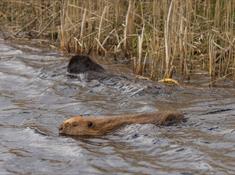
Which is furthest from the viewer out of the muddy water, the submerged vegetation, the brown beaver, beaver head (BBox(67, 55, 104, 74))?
beaver head (BBox(67, 55, 104, 74))

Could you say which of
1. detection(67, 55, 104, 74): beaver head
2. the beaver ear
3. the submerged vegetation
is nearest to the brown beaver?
the beaver ear

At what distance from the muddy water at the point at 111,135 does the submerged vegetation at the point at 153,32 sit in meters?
0.77

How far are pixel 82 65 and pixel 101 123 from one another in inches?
121

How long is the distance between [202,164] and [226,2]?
15.1ft

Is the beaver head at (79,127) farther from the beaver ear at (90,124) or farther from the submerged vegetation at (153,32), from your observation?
the submerged vegetation at (153,32)

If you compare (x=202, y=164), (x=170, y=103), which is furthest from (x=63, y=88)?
(x=202, y=164)

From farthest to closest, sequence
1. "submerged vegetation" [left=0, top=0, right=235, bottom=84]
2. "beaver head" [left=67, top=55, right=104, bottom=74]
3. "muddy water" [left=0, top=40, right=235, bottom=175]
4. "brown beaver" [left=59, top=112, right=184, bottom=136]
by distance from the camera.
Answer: "beaver head" [left=67, top=55, right=104, bottom=74], "submerged vegetation" [left=0, top=0, right=235, bottom=84], "brown beaver" [left=59, top=112, right=184, bottom=136], "muddy water" [left=0, top=40, right=235, bottom=175]

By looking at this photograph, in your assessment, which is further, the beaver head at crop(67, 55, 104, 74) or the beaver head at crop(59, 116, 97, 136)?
the beaver head at crop(67, 55, 104, 74)

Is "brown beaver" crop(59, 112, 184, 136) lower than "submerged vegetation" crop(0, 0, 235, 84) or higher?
lower

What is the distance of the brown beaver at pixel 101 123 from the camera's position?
5992 mm

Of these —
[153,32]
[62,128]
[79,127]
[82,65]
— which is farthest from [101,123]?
[153,32]

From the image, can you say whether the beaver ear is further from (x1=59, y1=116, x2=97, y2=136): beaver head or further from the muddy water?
the muddy water

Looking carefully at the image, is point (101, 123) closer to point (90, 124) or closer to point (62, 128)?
point (90, 124)

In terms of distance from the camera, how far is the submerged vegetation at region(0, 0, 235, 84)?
873cm
